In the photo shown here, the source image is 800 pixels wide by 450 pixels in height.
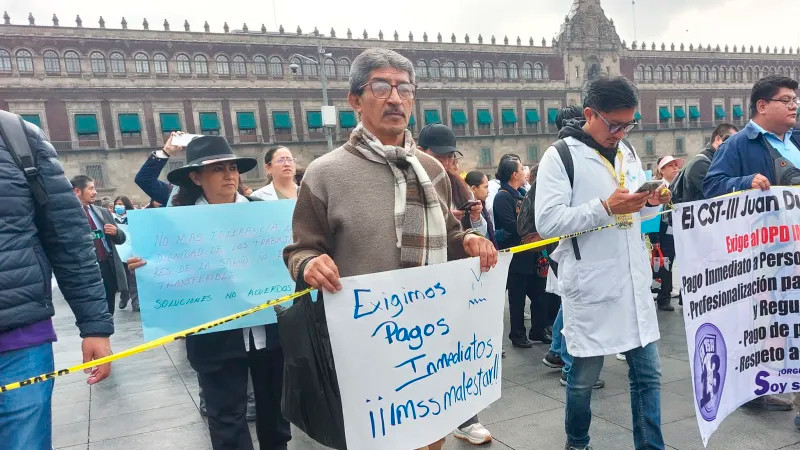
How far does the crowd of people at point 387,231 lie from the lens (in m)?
1.93

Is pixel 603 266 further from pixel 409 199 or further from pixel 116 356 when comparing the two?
pixel 116 356

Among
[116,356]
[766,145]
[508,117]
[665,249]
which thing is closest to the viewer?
[116,356]

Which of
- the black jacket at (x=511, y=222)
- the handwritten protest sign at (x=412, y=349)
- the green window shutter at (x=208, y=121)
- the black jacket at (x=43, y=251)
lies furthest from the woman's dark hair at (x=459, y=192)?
the green window shutter at (x=208, y=121)

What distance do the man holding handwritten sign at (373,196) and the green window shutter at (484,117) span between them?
46218 mm

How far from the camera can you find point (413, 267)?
195 centimetres

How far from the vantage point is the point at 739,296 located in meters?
2.85

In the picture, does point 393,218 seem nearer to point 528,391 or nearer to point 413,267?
point 413,267

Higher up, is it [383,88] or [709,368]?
[383,88]

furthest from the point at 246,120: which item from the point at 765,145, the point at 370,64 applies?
the point at 370,64

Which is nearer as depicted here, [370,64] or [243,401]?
[370,64]

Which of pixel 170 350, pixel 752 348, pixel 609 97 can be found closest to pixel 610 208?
pixel 609 97

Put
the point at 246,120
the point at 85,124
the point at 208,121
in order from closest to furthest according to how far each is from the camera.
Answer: the point at 85,124, the point at 208,121, the point at 246,120

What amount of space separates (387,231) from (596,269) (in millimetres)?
1165

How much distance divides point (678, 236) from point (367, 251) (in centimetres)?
165
